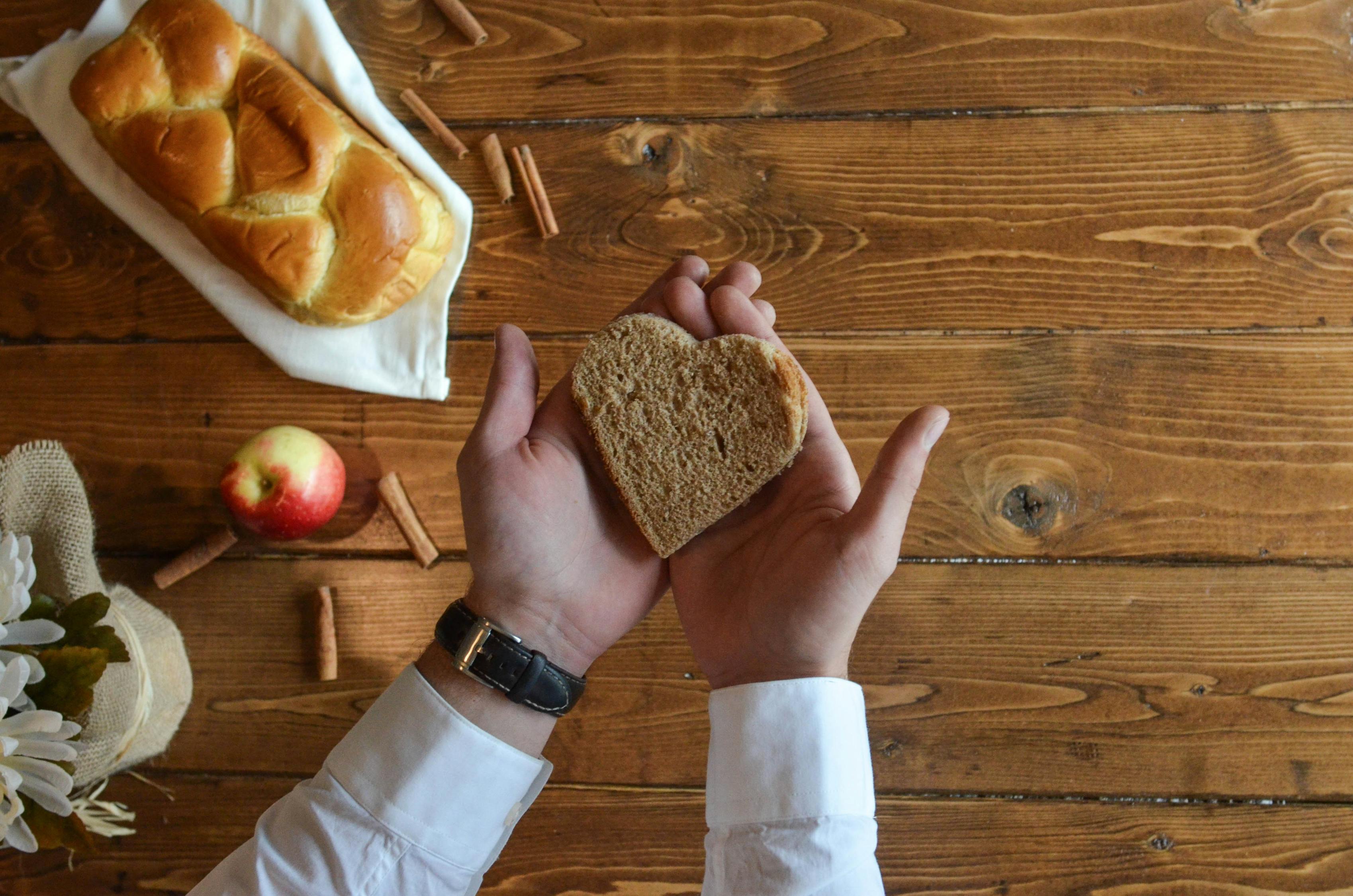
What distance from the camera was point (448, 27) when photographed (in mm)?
1473

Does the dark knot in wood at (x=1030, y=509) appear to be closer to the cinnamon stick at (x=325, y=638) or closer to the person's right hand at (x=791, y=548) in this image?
the person's right hand at (x=791, y=548)

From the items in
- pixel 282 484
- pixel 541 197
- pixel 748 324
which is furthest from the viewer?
pixel 541 197

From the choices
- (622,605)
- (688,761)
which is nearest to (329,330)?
(622,605)

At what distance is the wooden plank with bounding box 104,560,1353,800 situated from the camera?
53.7 inches

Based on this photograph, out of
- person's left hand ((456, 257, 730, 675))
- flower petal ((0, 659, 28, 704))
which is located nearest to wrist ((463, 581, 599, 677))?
person's left hand ((456, 257, 730, 675))

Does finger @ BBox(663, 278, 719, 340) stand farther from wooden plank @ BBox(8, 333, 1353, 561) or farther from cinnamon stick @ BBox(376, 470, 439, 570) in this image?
cinnamon stick @ BBox(376, 470, 439, 570)

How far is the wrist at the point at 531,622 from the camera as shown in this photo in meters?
1.06

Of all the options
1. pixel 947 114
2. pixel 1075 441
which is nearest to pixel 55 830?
pixel 1075 441

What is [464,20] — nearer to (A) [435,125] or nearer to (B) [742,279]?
(A) [435,125]

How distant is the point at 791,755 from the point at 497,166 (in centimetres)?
104

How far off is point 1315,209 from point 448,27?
1488mm

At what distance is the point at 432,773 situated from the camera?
975 millimetres

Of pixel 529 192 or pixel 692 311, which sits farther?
pixel 529 192

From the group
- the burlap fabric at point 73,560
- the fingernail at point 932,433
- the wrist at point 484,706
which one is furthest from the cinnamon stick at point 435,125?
the fingernail at point 932,433
